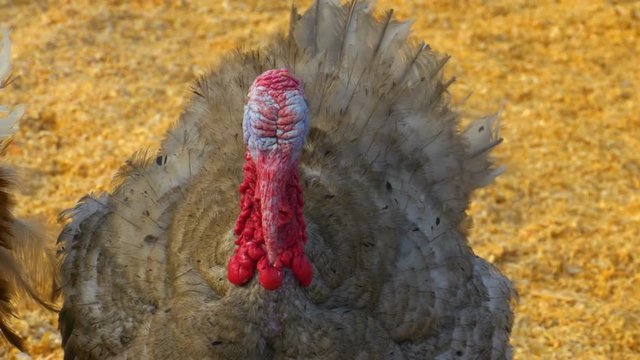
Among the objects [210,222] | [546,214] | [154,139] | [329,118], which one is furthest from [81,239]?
[546,214]

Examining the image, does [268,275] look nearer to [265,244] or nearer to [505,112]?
[265,244]

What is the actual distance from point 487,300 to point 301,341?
128 cm

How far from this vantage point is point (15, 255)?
14.9ft

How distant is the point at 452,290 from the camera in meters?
4.30

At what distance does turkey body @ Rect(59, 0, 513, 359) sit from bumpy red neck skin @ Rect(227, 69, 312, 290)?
3.4 inches

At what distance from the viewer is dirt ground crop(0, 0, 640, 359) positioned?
6.21 meters

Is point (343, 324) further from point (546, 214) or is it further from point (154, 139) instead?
point (154, 139)

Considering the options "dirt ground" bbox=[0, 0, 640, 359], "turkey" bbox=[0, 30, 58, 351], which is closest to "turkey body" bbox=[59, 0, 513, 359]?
"turkey" bbox=[0, 30, 58, 351]

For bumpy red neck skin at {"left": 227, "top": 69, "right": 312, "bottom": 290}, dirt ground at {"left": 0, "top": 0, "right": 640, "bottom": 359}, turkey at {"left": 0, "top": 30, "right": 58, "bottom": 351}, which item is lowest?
dirt ground at {"left": 0, "top": 0, "right": 640, "bottom": 359}

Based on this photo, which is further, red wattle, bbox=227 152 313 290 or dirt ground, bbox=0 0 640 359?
dirt ground, bbox=0 0 640 359

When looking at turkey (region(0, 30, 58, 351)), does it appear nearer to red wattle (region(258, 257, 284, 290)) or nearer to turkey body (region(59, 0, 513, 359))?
turkey body (region(59, 0, 513, 359))

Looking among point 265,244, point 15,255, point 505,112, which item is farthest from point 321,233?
point 505,112

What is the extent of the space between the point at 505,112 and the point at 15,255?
4647 millimetres

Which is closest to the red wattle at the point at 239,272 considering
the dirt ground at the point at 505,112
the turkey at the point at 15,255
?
the turkey at the point at 15,255
